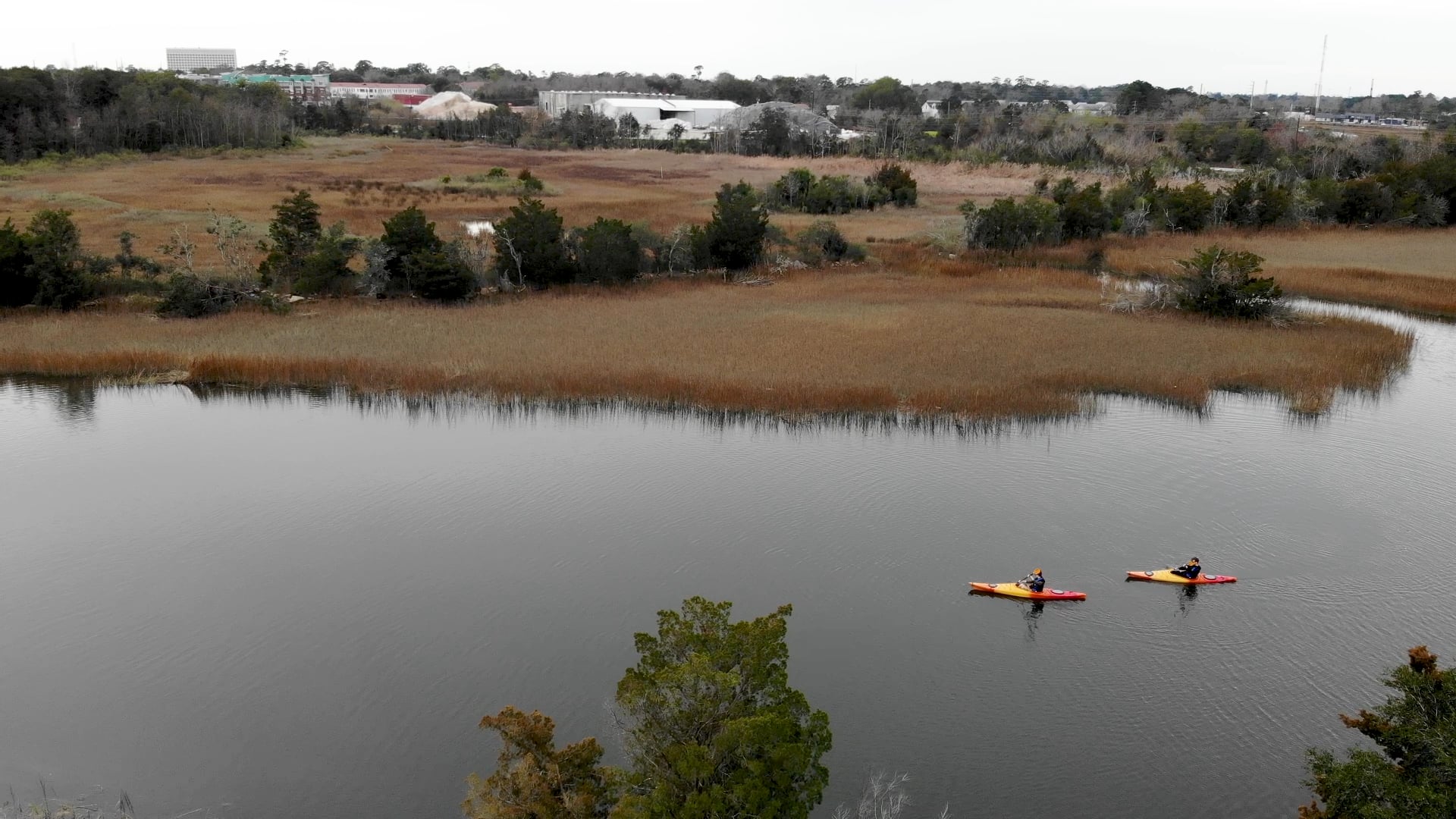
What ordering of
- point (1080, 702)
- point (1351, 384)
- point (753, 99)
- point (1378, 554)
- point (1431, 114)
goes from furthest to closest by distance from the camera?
1. point (753, 99)
2. point (1431, 114)
3. point (1351, 384)
4. point (1378, 554)
5. point (1080, 702)

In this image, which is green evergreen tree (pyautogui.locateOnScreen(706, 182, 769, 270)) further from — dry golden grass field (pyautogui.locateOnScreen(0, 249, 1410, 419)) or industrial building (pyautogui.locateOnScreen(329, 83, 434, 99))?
industrial building (pyautogui.locateOnScreen(329, 83, 434, 99))

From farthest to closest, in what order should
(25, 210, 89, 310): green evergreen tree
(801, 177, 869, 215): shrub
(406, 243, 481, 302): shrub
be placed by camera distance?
(801, 177, 869, 215): shrub < (406, 243, 481, 302): shrub < (25, 210, 89, 310): green evergreen tree

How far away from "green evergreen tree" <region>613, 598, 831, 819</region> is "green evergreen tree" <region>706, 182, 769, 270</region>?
3286cm

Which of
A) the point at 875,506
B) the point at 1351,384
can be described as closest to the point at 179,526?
the point at 875,506

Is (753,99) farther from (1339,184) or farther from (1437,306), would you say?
(1437,306)

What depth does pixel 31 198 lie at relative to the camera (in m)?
56.0

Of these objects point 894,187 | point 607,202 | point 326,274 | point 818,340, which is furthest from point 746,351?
point 894,187

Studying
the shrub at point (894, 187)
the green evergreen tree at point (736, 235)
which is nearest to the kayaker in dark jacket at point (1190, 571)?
the green evergreen tree at point (736, 235)

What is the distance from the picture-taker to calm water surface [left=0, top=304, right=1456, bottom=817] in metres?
13.9

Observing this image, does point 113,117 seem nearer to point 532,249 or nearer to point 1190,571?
point 532,249

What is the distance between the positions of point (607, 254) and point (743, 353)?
1171cm

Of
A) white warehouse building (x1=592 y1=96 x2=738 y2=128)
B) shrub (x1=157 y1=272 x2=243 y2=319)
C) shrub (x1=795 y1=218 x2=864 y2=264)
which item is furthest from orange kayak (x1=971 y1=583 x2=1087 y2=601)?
white warehouse building (x1=592 y1=96 x2=738 y2=128)

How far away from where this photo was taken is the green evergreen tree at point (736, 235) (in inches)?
1698

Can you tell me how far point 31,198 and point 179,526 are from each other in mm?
46403
